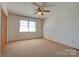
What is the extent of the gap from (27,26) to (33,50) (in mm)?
443

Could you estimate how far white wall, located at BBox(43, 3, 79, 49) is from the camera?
1630 millimetres

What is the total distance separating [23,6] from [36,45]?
0.72 metres

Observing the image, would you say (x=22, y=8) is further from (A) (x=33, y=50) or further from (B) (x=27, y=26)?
(A) (x=33, y=50)

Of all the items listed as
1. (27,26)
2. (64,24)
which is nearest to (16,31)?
(27,26)

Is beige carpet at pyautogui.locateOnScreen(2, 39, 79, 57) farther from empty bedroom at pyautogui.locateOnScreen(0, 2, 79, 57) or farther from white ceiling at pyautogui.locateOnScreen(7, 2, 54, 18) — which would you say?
white ceiling at pyautogui.locateOnScreen(7, 2, 54, 18)

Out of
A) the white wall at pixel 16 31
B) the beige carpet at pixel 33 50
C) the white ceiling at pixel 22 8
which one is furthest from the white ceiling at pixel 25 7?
the beige carpet at pixel 33 50

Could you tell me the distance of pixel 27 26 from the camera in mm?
1770

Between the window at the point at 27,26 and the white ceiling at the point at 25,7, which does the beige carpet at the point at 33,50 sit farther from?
the white ceiling at the point at 25,7

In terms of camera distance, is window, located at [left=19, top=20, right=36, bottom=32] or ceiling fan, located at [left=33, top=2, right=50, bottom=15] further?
window, located at [left=19, top=20, right=36, bottom=32]

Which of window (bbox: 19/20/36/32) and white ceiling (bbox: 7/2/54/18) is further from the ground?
white ceiling (bbox: 7/2/54/18)

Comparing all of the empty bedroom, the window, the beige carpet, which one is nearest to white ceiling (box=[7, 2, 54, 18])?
the empty bedroom

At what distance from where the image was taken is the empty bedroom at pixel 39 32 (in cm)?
164

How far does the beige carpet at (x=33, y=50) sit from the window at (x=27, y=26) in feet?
0.71

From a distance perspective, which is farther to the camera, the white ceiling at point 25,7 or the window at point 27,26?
the window at point 27,26
